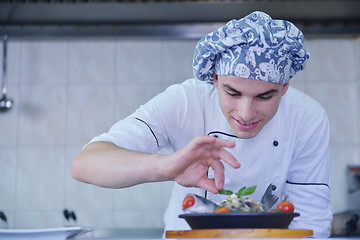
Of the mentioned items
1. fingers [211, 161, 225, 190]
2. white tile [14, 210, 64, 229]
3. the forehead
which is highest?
the forehead

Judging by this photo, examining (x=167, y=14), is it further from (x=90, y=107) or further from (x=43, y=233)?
(x=43, y=233)

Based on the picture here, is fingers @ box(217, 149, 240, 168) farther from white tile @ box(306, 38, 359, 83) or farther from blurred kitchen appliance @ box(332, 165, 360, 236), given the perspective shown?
white tile @ box(306, 38, 359, 83)

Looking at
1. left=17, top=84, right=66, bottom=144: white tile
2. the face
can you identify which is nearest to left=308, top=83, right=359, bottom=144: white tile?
left=17, top=84, right=66, bottom=144: white tile

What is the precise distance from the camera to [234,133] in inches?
66.6

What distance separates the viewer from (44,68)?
3.80 m

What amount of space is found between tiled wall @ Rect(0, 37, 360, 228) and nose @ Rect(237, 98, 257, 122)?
2.20m

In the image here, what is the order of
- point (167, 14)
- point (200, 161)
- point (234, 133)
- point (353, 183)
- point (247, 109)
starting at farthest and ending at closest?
1. point (353, 183)
2. point (167, 14)
3. point (234, 133)
4. point (247, 109)
5. point (200, 161)

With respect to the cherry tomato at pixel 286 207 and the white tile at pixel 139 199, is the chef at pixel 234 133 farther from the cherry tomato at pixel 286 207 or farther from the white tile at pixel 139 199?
the white tile at pixel 139 199

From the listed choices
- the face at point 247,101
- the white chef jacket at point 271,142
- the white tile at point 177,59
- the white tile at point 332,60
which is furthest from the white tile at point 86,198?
the face at point 247,101

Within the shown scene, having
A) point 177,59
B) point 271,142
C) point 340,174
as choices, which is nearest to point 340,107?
point 340,174

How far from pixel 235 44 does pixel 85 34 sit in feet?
5.78

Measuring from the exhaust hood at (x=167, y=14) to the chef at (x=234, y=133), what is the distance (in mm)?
1051

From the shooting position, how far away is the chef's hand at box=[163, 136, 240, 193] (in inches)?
44.7

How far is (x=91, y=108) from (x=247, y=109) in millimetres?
2408
